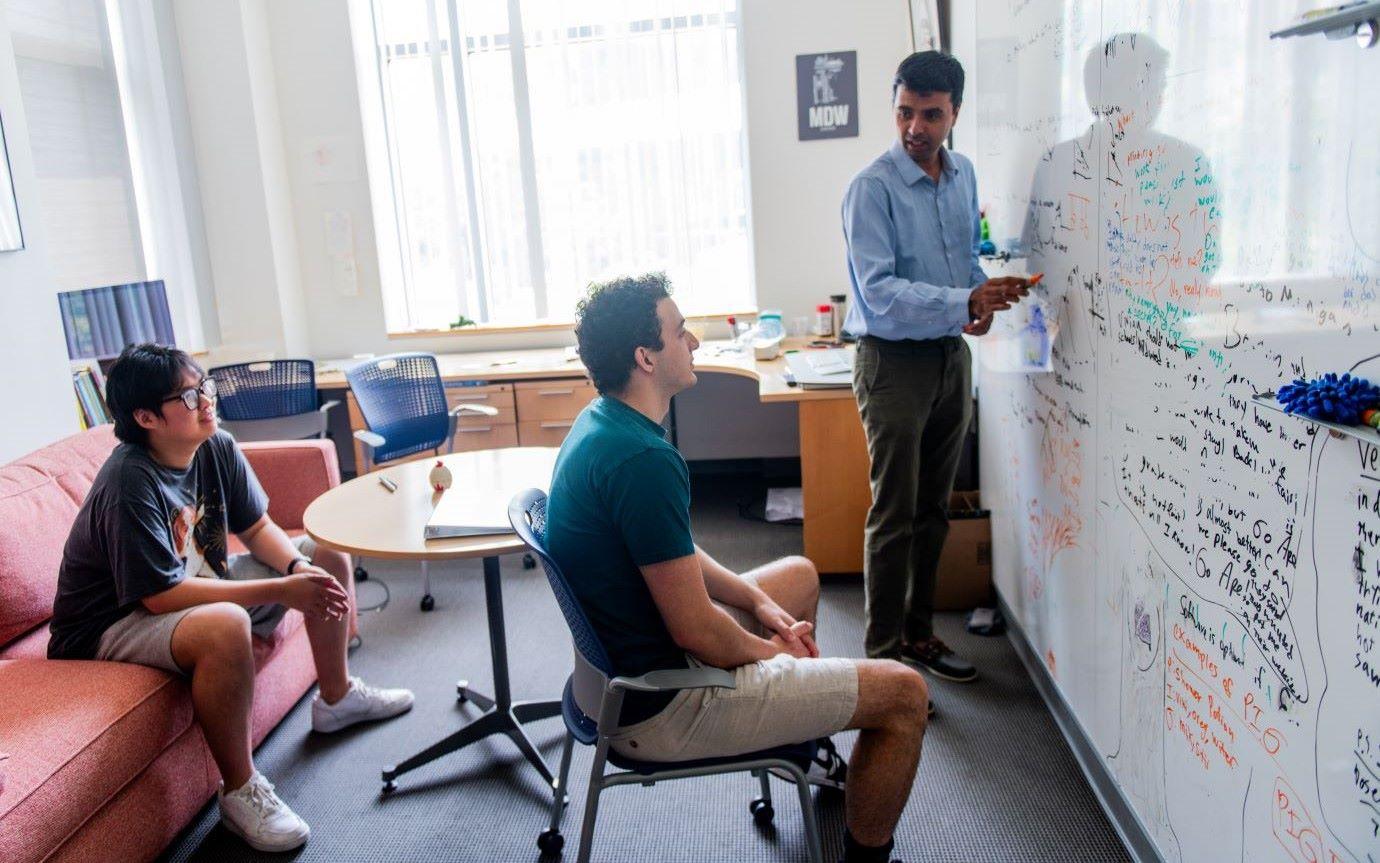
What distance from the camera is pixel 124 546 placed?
7.16 feet

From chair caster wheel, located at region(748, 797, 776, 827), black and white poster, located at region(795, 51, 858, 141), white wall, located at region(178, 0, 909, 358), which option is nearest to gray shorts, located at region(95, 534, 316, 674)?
chair caster wheel, located at region(748, 797, 776, 827)

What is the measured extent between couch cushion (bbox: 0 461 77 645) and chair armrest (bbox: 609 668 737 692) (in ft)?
5.50

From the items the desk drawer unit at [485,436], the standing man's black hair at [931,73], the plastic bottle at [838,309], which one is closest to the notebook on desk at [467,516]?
the standing man's black hair at [931,73]

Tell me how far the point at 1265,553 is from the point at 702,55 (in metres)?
3.87

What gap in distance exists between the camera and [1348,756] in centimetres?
119

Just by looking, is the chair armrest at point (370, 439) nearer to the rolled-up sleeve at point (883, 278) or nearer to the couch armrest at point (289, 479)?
the couch armrest at point (289, 479)

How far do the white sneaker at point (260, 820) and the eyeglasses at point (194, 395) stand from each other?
2.87 feet

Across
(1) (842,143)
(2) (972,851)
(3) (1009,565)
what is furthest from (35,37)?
(2) (972,851)

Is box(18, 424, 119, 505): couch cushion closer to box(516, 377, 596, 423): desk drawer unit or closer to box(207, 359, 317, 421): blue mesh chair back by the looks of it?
box(207, 359, 317, 421): blue mesh chair back

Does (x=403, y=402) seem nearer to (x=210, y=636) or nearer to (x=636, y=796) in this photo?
(x=210, y=636)

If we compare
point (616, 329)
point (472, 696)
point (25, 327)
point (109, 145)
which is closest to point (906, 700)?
point (616, 329)

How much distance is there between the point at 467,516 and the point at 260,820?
821 mm

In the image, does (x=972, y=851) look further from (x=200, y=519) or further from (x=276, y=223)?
(x=276, y=223)

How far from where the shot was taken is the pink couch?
1.86 meters
